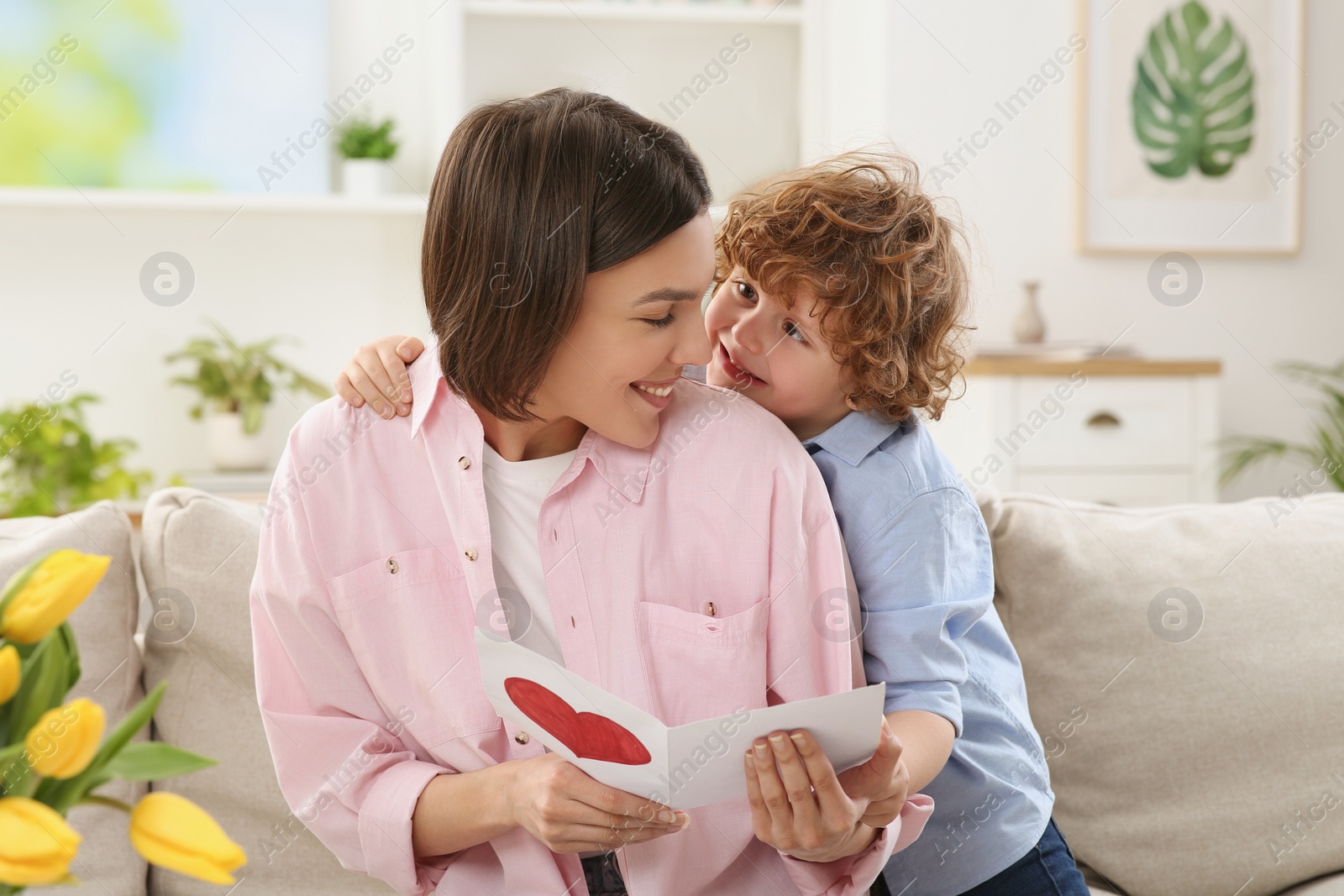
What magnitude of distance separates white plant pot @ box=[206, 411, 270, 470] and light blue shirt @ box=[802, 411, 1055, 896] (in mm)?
2398

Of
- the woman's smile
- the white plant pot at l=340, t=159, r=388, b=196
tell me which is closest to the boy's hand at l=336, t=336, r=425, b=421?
the woman's smile

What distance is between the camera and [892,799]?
92 centimetres

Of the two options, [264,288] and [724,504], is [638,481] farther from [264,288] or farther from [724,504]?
[264,288]

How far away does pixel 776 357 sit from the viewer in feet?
3.76

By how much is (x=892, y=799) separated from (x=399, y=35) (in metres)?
3.05

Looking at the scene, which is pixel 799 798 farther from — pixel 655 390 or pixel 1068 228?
pixel 1068 228

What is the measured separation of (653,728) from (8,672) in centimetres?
41

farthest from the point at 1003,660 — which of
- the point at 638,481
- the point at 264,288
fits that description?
the point at 264,288

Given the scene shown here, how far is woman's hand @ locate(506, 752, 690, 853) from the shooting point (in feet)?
2.92

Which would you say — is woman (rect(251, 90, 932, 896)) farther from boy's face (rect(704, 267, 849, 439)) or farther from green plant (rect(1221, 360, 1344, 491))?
green plant (rect(1221, 360, 1344, 491))

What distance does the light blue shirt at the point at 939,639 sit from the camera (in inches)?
40.2

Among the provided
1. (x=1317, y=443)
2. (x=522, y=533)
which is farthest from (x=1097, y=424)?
(x=522, y=533)

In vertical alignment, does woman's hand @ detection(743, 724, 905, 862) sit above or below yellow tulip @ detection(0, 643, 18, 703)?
below

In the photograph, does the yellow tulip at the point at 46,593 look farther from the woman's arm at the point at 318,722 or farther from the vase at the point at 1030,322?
the vase at the point at 1030,322
